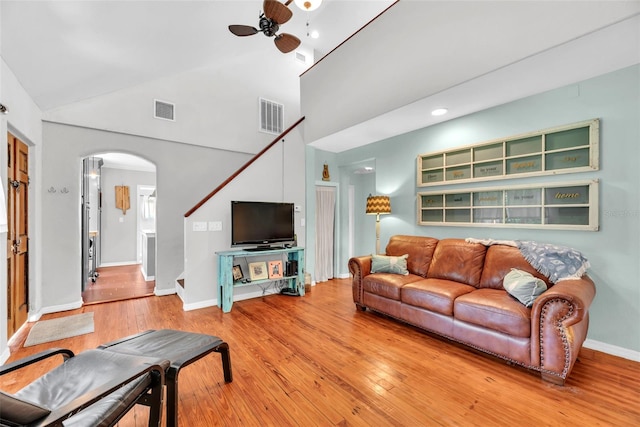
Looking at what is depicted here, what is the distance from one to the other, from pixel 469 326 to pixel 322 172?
366 centimetres

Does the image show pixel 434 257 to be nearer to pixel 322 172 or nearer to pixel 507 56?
pixel 507 56

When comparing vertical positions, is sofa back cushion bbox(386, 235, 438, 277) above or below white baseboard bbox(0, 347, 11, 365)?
above

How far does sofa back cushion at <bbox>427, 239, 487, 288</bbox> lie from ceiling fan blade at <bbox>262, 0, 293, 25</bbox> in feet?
10.2

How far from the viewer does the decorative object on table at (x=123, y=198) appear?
715 centimetres

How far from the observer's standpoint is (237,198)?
4199 millimetres

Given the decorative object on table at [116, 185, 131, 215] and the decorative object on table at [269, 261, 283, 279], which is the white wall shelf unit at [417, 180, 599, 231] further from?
the decorative object on table at [116, 185, 131, 215]

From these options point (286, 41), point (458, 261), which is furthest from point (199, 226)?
point (458, 261)

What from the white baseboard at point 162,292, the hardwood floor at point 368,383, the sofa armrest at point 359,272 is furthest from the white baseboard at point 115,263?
the sofa armrest at point 359,272

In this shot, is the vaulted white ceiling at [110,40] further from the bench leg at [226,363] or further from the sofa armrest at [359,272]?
the sofa armrest at [359,272]

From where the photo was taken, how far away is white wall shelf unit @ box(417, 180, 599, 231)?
268cm

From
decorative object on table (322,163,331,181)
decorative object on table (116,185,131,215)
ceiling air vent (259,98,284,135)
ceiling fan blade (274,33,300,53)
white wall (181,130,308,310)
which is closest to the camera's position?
ceiling fan blade (274,33,300,53)

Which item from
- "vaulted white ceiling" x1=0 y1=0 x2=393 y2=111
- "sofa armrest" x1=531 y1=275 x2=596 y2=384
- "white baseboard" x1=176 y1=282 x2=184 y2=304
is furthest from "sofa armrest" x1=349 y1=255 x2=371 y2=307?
"vaulted white ceiling" x1=0 y1=0 x2=393 y2=111

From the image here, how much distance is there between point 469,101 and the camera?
3.11m

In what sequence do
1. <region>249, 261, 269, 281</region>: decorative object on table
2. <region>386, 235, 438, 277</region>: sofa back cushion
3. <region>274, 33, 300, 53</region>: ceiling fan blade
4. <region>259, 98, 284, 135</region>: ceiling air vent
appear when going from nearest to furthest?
<region>274, 33, 300, 53</region>: ceiling fan blade < <region>386, 235, 438, 277</region>: sofa back cushion < <region>249, 261, 269, 281</region>: decorative object on table < <region>259, 98, 284, 135</region>: ceiling air vent
